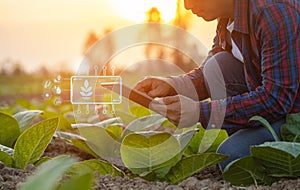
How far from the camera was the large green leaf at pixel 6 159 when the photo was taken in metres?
1.92

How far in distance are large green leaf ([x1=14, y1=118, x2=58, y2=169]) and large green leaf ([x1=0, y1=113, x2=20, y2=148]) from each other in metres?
0.28

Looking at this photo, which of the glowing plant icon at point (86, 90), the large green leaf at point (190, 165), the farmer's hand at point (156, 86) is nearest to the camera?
the large green leaf at point (190, 165)

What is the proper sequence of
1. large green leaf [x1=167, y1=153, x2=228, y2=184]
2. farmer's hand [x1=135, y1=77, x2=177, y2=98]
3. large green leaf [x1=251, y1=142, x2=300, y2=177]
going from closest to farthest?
1. large green leaf [x1=251, y1=142, x2=300, y2=177]
2. large green leaf [x1=167, y1=153, x2=228, y2=184]
3. farmer's hand [x1=135, y1=77, x2=177, y2=98]

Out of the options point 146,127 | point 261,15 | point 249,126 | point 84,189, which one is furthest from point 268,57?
point 84,189

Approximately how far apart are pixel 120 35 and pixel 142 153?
0.65 metres

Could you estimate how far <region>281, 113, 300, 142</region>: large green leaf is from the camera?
1.87m

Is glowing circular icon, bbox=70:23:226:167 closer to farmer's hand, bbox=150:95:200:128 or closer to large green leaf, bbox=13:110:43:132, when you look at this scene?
large green leaf, bbox=13:110:43:132

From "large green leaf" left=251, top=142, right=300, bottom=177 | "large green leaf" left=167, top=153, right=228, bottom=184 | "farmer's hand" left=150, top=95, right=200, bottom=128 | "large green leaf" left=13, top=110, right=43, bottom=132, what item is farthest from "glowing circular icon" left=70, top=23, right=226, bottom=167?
"large green leaf" left=251, top=142, right=300, bottom=177

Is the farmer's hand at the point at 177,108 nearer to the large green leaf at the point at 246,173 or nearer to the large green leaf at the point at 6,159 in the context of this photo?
the large green leaf at the point at 246,173

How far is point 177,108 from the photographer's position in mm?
1833

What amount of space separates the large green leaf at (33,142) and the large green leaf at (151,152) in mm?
228

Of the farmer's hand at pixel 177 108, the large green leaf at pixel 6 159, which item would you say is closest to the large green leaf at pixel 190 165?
the farmer's hand at pixel 177 108

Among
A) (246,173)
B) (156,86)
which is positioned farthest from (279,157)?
(156,86)

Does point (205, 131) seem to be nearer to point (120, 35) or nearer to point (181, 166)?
point (181, 166)
